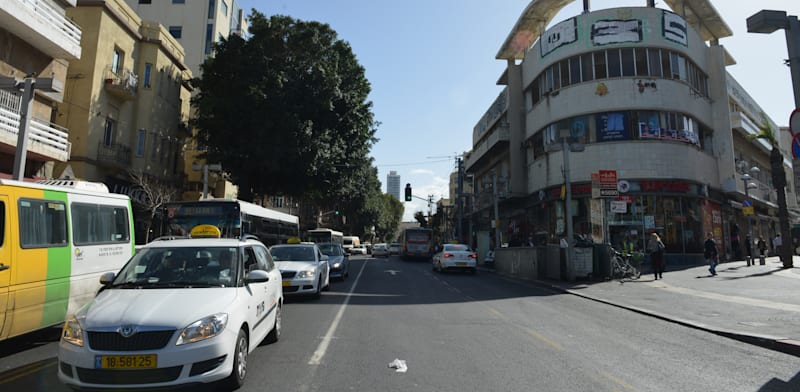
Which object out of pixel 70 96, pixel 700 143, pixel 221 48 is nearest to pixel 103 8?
pixel 70 96

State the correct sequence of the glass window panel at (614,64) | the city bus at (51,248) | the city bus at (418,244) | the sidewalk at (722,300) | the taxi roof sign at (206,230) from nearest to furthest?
the city bus at (51,248), the sidewalk at (722,300), the taxi roof sign at (206,230), the glass window panel at (614,64), the city bus at (418,244)

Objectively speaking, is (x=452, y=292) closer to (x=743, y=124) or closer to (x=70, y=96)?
(x=70, y=96)

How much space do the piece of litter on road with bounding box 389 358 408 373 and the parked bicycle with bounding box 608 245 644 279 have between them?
14.0 meters

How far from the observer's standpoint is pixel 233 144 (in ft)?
90.8

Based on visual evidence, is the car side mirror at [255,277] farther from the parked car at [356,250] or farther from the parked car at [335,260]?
the parked car at [356,250]

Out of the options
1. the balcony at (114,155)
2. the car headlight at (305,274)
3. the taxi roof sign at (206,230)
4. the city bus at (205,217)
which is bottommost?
the car headlight at (305,274)

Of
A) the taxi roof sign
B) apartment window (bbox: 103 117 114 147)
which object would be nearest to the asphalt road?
the taxi roof sign

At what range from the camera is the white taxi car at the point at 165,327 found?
404 centimetres

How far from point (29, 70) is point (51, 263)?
14.9 metres

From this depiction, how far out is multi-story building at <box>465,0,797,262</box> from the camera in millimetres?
24609

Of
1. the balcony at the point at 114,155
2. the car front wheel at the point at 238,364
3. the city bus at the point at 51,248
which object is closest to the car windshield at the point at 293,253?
the city bus at the point at 51,248

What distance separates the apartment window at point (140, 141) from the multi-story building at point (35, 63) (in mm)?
7463

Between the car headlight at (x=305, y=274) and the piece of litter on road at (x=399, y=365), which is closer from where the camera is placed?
the piece of litter on road at (x=399, y=365)

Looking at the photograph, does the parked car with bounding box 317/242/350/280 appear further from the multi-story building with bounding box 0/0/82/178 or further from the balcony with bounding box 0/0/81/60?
the balcony with bounding box 0/0/81/60
